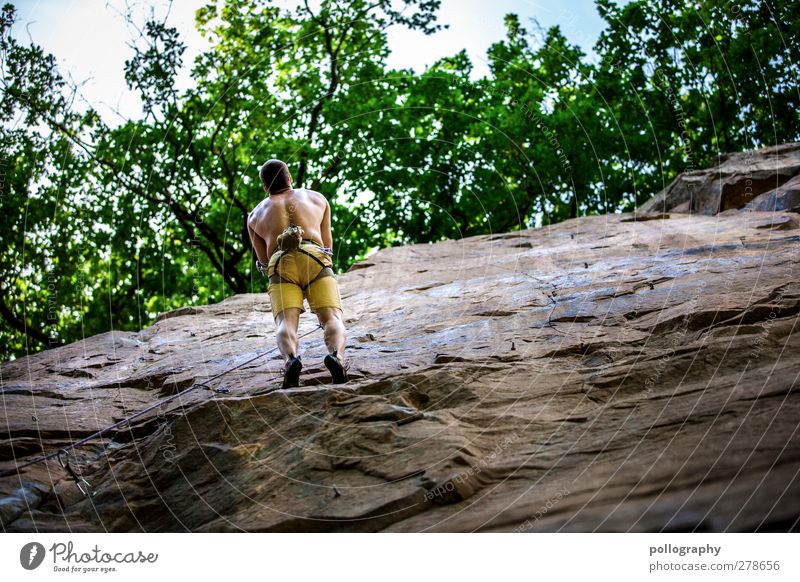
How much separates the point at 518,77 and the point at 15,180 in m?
14.6

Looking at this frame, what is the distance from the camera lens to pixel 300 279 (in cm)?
807

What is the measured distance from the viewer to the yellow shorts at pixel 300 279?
7.99 m

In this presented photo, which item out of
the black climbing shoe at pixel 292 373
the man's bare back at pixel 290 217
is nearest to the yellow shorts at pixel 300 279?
the man's bare back at pixel 290 217

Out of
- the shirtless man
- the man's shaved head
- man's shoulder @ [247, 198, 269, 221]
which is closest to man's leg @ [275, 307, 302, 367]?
the shirtless man

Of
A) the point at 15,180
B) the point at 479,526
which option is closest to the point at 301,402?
the point at 479,526

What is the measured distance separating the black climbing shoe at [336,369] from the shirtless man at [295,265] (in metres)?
0.01

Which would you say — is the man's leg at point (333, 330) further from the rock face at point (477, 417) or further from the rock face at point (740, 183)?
the rock face at point (740, 183)

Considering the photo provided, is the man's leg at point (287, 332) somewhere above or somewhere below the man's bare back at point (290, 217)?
below

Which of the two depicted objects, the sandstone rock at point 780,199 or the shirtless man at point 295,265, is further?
the sandstone rock at point 780,199

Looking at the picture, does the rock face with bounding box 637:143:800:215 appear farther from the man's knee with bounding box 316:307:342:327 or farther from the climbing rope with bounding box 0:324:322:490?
the climbing rope with bounding box 0:324:322:490

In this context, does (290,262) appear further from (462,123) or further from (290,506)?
(462,123)

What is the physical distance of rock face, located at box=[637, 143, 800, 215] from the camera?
1412 cm

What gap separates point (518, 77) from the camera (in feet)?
83.3

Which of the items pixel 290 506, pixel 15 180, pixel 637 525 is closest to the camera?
pixel 637 525
